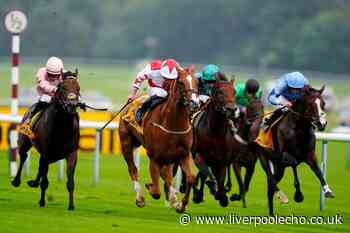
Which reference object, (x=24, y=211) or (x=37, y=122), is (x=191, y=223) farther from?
(x=37, y=122)

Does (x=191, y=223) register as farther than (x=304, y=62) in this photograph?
No

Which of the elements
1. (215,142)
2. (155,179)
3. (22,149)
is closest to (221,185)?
(215,142)

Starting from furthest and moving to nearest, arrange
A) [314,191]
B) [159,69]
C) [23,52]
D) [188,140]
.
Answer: [23,52] → [314,191] → [159,69] → [188,140]

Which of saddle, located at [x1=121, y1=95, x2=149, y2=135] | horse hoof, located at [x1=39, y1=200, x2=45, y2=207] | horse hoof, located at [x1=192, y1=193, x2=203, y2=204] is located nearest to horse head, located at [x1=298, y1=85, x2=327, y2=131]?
horse hoof, located at [x1=192, y1=193, x2=203, y2=204]

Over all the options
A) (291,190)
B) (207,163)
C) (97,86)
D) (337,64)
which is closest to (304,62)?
(337,64)

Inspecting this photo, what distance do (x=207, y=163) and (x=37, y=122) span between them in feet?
6.83

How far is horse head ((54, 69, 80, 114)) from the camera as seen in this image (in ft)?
41.7

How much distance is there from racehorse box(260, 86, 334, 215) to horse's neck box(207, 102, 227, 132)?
30.6 inches

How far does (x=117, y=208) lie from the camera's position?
13.3 m

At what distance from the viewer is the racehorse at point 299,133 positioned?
13.4 meters

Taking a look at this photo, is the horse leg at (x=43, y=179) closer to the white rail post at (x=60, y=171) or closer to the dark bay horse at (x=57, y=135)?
the dark bay horse at (x=57, y=135)

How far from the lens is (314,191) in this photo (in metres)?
17.9

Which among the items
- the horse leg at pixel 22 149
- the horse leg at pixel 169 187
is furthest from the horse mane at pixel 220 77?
the horse leg at pixel 22 149

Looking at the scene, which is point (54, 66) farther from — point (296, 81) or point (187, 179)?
point (296, 81)
